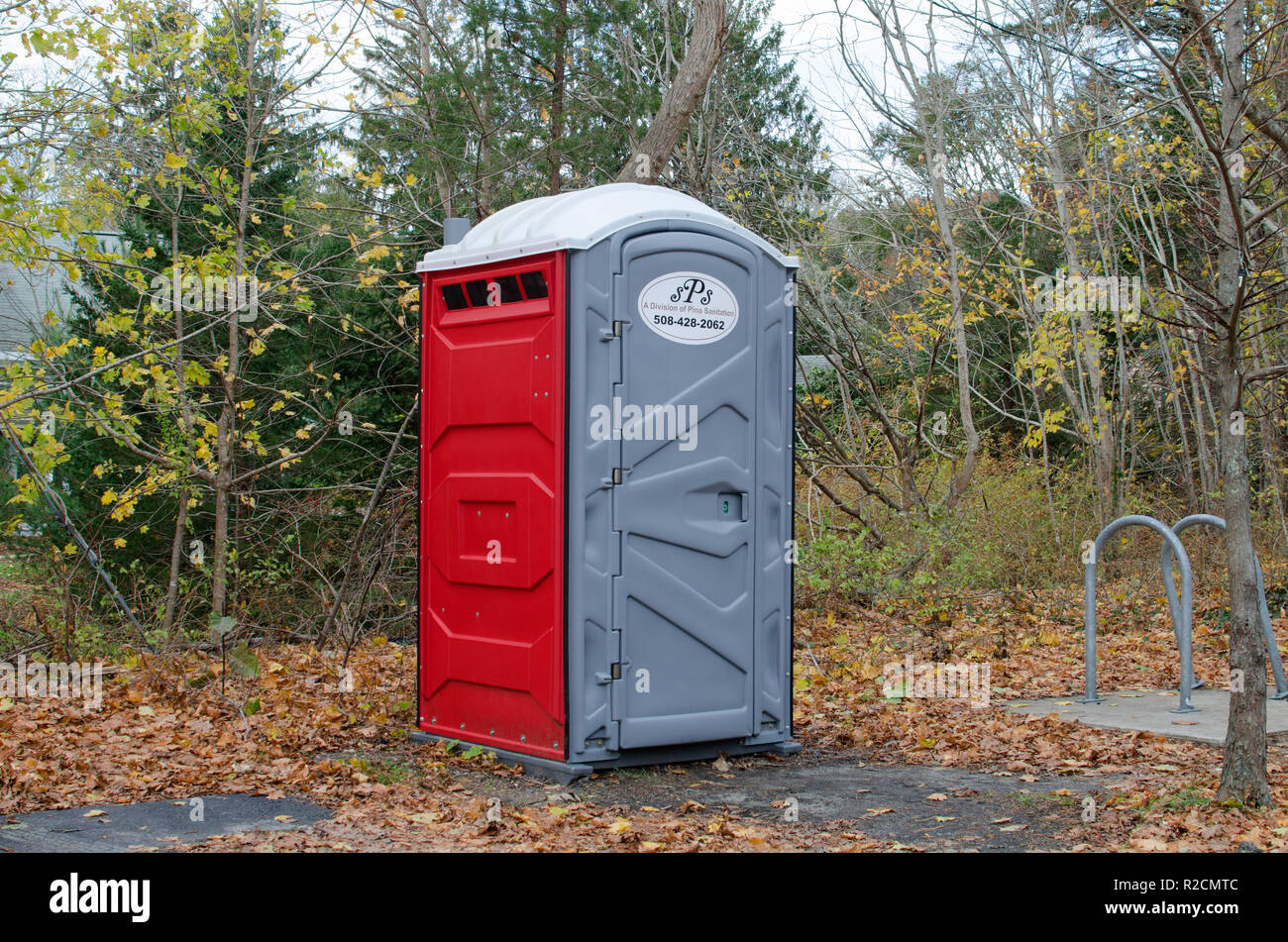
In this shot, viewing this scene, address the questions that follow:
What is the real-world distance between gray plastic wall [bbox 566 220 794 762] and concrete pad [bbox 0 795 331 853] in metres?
1.33

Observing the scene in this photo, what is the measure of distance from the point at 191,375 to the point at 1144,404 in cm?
1219

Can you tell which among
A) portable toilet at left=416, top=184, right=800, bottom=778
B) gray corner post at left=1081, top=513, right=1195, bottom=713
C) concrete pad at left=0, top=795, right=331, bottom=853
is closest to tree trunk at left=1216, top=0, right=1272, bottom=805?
gray corner post at left=1081, top=513, right=1195, bottom=713

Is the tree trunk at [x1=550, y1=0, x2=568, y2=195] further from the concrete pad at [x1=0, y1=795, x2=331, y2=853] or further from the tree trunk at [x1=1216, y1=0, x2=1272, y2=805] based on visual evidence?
the concrete pad at [x1=0, y1=795, x2=331, y2=853]

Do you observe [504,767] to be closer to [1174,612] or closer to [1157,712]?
[1157,712]

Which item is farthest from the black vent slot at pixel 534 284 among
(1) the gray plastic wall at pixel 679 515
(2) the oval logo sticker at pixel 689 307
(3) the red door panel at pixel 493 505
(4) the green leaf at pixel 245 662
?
(4) the green leaf at pixel 245 662

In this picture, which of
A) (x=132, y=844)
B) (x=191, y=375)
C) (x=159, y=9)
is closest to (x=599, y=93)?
(x=159, y=9)

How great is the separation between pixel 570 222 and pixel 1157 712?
4.39 m

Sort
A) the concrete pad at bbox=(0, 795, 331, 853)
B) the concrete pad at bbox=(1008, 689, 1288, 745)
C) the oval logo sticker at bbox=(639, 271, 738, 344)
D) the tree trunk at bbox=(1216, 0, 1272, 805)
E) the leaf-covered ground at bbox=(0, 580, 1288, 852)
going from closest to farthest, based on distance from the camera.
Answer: the concrete pad at bbox=(0, 795, 331, 853) → the leaf-covered ground at bbox=(0, 580, 1288, 852) → the tree trunk at bbox=(1216, 0, 1272, 805) → the oval logo sticker at bbox=(639, 271, 738, 344) → the concrete pad at bbox=(1008, 689, 1288, 745)

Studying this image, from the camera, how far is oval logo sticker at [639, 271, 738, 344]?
563 centimetres

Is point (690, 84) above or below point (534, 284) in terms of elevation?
above

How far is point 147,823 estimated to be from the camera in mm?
4715

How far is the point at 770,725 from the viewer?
6.14m

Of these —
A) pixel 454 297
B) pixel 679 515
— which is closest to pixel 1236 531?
pixel 679 515

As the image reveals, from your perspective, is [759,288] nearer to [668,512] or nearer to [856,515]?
[668,512]
